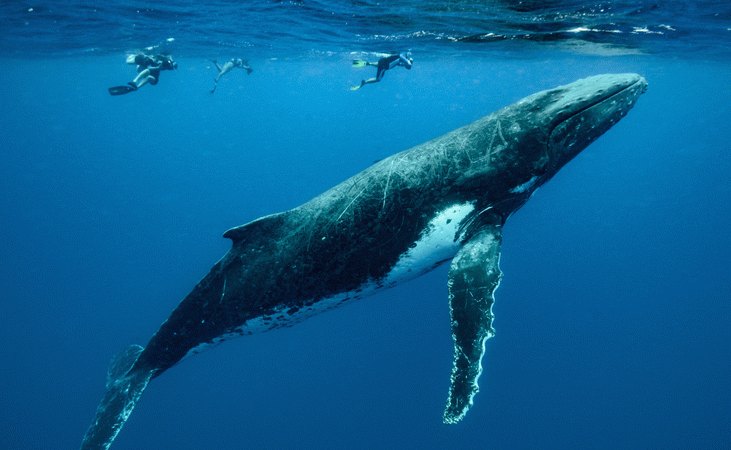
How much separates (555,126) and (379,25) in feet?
50.5

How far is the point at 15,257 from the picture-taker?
1323 inches

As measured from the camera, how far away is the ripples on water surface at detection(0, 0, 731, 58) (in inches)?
530

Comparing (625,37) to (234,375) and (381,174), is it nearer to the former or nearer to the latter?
(381,174)

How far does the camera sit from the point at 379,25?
17.0m

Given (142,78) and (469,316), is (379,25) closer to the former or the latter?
(142,78)

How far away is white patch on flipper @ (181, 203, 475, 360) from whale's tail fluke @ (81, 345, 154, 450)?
102cm

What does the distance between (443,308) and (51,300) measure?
31.6 m

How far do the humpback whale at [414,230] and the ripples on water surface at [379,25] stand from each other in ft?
33.2

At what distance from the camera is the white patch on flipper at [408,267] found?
4.65m

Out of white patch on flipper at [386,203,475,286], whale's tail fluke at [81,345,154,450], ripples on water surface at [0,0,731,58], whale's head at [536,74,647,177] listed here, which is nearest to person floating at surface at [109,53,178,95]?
ripples on water surface at [0,0,731,58]

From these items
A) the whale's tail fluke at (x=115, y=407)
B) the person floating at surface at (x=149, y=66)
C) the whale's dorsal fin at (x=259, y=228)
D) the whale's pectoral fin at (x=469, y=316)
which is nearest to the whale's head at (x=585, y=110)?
the whale's pectoral fin at (x=469, y=316)

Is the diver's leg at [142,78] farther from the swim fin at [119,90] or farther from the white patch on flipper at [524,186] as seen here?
the white patch on flipper at [524,186]

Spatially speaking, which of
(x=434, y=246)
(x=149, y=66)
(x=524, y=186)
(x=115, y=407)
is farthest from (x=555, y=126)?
(x=149, y=66)

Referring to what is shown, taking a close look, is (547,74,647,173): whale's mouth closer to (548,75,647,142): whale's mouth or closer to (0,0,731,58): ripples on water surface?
(548,75,647,142): whale's mouth
